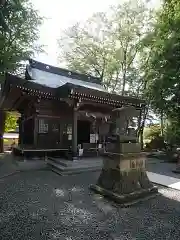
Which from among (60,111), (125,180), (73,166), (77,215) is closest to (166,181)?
(125,180)

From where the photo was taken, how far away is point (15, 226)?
3.55m

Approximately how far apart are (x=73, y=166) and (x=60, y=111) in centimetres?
365

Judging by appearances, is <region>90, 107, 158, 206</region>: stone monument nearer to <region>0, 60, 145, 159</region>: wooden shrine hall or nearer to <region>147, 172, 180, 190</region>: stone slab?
<region>147, 172, 180, 190</region>: stone slab

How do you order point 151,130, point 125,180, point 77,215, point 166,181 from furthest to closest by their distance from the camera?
point 151,130 < point 166,181 < point 125,180 < point 77,215

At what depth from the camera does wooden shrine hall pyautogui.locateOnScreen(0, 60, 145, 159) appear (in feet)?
30.7

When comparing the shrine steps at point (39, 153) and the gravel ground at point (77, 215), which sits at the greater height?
the shrine steps at point (39, 153)

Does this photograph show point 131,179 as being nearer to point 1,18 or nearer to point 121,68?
point 1,18

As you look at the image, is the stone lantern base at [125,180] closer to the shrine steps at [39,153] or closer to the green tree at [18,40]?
the shrine steps at [39,153]

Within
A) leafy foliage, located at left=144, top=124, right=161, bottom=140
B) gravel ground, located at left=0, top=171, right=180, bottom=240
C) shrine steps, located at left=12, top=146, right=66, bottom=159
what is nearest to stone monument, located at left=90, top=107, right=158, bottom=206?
gravel ground, located at left=0, top=171, right=180, bottom=240

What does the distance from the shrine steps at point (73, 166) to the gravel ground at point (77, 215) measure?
1.84 m

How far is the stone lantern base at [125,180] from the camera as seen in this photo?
5.12 metres

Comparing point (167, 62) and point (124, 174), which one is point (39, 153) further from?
point (167, 62)

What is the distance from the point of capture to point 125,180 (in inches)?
209

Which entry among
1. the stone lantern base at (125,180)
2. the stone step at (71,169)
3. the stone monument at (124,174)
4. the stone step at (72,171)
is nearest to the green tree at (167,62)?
the stone step at (71,169)
